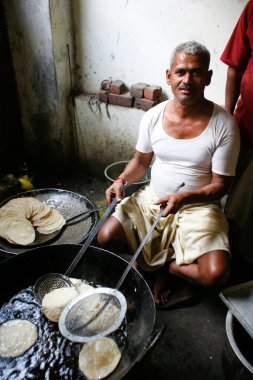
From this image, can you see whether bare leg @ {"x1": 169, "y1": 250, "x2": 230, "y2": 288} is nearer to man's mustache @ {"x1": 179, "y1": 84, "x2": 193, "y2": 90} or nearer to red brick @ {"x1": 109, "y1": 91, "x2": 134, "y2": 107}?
man's mustache @ {"x1": 179, "y1": 84, "x2": 193, "y2": 90}

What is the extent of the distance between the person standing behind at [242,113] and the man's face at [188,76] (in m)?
0.44

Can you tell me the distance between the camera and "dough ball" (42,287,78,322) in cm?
179

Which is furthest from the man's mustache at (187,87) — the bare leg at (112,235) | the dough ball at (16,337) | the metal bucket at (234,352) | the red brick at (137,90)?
the dough ball at (16,337)

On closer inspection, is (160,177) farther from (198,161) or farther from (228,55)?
(228,55)

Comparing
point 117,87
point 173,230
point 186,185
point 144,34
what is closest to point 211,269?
point 173,230

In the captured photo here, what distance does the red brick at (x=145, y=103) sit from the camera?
3.30m

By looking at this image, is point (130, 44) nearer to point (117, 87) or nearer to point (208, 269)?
point (117, 87)

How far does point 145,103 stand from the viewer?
3332 mm

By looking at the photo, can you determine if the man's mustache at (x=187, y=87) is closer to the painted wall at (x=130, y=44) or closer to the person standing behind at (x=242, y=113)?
the person standing behind at (x=242, y=113)

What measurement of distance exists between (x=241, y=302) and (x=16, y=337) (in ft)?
4.90

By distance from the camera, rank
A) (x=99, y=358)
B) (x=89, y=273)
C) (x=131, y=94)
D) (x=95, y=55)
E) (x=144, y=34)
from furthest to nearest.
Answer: (x=95, y=55) < (x=131, y=94) < (x=144, y=34) < (x=89, y=273) < (x=99, y=358)

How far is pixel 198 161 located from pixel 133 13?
202 cm

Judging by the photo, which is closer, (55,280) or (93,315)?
(93,315)

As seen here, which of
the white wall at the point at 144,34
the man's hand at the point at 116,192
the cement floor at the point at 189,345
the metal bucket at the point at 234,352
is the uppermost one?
the white wall at the point at 144,34
